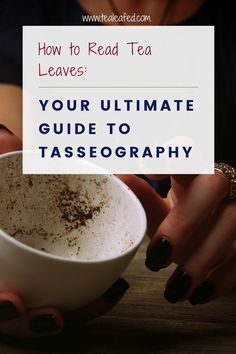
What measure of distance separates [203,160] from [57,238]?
18 cm

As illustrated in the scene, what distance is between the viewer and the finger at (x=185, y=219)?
513mm

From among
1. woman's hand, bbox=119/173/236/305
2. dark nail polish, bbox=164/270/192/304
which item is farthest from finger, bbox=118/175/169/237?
dark nail polish, bbox=164/270/192/304

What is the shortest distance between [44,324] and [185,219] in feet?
0.57

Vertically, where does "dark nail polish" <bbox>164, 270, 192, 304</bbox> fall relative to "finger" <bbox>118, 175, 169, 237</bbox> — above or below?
below

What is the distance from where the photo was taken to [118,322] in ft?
1.67

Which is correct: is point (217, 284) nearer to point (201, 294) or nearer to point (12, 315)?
point (201, 294)

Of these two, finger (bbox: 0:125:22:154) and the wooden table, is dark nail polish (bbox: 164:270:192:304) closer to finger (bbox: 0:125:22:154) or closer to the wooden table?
the wooden table

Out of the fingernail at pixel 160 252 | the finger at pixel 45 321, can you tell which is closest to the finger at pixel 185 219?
the fingernail at pixel 160 252

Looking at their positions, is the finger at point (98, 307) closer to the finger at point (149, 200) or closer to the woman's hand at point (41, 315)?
the woman's hand at point (41, 315)

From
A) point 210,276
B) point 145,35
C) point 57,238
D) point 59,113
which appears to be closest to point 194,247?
point 210,276

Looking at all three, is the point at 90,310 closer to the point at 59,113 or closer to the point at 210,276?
the point at 210,276

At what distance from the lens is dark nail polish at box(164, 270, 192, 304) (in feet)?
1.74

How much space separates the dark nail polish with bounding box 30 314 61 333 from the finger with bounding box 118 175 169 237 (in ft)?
0.63

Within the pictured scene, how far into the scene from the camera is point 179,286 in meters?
0.53
